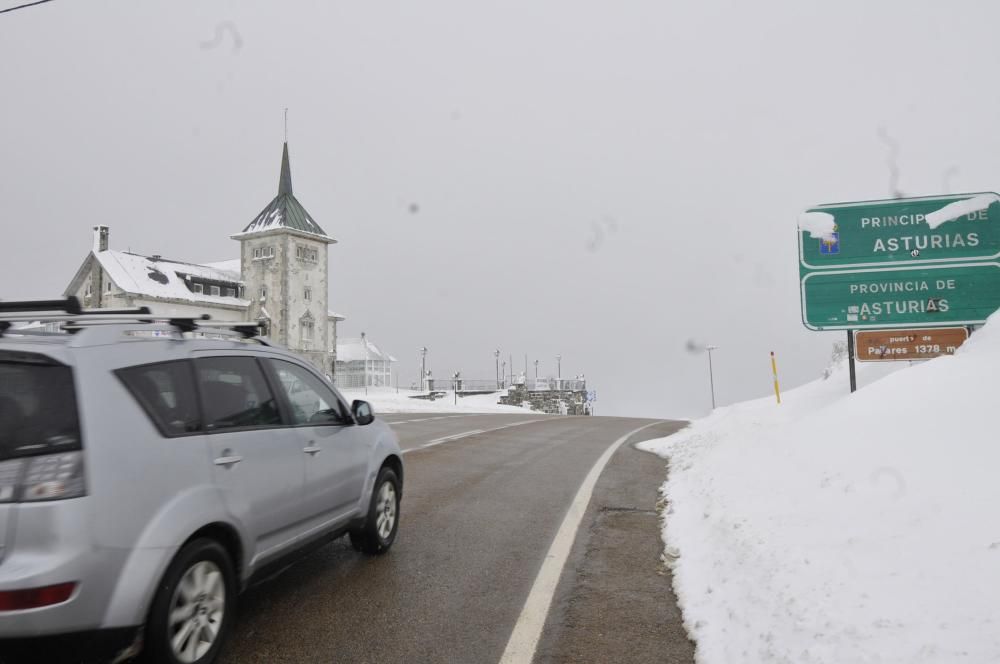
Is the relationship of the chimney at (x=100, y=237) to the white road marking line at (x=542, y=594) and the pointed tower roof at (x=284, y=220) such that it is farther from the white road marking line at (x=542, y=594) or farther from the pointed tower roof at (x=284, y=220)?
the white road marking line at (x=542, y=594)

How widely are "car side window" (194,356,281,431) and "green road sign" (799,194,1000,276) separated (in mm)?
8586

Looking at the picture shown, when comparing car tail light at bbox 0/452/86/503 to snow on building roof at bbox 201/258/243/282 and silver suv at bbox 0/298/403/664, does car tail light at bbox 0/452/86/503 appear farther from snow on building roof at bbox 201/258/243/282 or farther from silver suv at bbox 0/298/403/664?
snow on building roof at bbox 201/258/243/282

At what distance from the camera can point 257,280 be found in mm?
56312

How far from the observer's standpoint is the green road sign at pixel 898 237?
30.7ft

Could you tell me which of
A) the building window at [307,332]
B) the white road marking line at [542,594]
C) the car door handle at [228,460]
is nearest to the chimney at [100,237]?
the building window at [307,332]

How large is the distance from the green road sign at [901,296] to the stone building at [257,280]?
154 feet

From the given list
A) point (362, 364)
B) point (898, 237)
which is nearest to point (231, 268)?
point (362, 364)

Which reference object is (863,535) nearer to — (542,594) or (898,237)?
(542,594)

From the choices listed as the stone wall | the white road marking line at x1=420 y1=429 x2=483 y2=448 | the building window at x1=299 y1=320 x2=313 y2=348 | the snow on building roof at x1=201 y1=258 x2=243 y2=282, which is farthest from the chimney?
the white road marking line at x1=420 y1=429 x2=483 y2=448

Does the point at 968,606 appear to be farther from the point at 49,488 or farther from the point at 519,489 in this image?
the point at 519,489

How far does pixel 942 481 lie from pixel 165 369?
4.76 metres

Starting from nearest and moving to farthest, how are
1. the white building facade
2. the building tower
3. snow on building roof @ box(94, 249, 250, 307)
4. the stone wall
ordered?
snow on building roof @ box(94, 249, 250, 307) < the building tower < the stone wall < the white building facade

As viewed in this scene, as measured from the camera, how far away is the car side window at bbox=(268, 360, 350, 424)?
457cm

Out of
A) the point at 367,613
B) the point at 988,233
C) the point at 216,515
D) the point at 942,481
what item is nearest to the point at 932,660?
the point at 942,481
